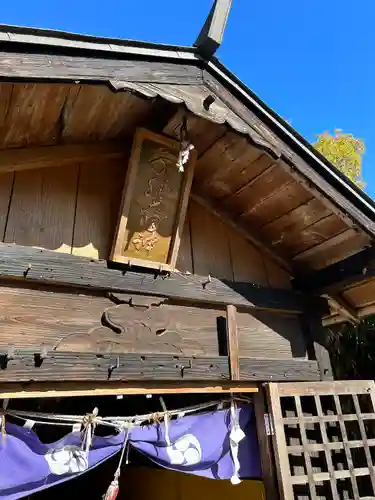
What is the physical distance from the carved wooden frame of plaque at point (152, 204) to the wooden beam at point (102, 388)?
984 millimetres

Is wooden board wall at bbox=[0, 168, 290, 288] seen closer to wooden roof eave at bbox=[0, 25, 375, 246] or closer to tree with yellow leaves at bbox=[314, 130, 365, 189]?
wooden roof eave at bbox=[0, 25, 375, 246]

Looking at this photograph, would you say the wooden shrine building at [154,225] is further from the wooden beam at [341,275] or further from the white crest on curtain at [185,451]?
the white crest on curtain at [185,451]

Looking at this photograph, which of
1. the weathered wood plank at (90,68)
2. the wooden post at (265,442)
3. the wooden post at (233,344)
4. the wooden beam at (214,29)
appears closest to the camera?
the weathered wood plank at (90,68)

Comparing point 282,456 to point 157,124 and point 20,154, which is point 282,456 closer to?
point 157,124

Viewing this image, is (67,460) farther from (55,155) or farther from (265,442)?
(55,155)

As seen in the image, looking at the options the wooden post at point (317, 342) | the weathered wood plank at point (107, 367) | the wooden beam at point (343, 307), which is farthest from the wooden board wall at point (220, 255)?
the weathered wood plank at point (107, 367)

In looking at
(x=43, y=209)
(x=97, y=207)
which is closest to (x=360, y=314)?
(x=97, y=207)

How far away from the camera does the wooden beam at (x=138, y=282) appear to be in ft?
9.93

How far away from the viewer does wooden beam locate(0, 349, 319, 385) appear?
279 cm

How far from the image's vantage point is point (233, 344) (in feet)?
12.3

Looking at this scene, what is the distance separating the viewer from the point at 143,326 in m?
3.42

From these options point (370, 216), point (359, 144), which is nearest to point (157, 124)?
point (370, 216)

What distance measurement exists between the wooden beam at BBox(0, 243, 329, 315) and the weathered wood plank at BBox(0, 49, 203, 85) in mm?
1226

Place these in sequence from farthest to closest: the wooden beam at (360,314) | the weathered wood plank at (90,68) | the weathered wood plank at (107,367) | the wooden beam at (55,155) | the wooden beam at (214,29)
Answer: the wooden beam at (360,314) → the wooden beam at (55,155) → the wooden beam at (214,29) → the weathered wood plank at (107,367) → the weathered wood plank at (90,68)
